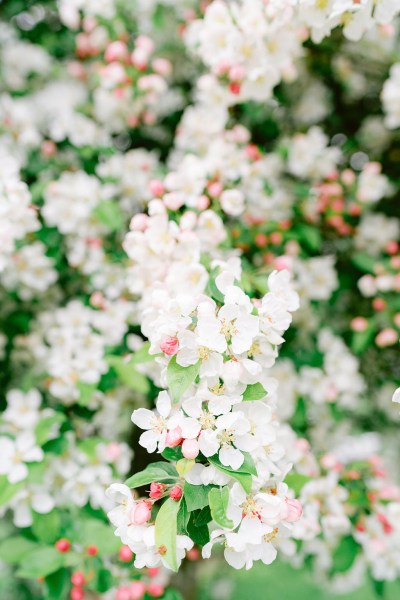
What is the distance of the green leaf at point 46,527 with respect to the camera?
6.05 feet

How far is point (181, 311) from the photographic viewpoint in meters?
1.33

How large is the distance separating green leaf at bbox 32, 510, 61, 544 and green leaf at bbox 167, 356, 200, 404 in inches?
33.8

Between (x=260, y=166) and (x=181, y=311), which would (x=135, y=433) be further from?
(x=181, y=311)

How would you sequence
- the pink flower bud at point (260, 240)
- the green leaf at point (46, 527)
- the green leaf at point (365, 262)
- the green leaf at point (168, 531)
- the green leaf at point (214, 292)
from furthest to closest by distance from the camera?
the green leaf at point (365, 262) → the pink flower bud at point (260, 240) → the green leaf at point (46, 527) → the green leaf at point (214, 292) → the green leaf at point (168, 531)

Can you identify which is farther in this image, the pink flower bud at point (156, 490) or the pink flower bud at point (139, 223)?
the pink flower bud at point (139, 223)

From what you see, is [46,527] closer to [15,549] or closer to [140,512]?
[15,549]

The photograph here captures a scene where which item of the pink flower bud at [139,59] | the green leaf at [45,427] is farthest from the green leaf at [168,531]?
the pink flower bud at [139,59]

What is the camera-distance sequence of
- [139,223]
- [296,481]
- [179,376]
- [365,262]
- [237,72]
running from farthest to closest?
1. [365,262]
2. [237,72]
3. [139,223]
4. [296,481]
5. [179,376]

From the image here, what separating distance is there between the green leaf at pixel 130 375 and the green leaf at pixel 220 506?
0.71 meters

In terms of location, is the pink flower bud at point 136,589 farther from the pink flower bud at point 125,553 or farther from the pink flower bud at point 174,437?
the pink flower bud at point 174,437

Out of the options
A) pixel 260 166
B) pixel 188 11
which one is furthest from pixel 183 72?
pixel 260 166

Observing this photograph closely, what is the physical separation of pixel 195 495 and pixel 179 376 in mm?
232

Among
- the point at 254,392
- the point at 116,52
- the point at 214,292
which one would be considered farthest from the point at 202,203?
the point at 116,52

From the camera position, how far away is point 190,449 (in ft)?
3.99
